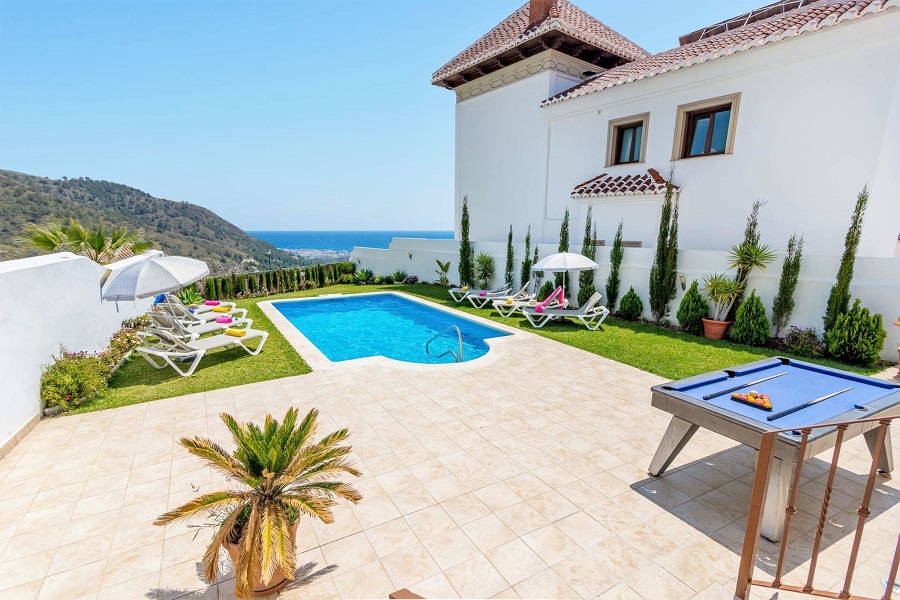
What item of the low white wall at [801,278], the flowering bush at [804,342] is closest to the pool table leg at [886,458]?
the flowering bush at [804,342]

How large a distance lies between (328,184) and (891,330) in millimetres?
63486

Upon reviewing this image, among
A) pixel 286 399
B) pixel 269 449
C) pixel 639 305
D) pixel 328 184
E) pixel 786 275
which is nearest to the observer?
pixel 269 449

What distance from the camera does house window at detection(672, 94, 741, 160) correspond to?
11906mm

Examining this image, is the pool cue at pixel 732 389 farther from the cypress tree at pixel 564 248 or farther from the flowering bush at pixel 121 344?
the flowering bush at pixel 121 344

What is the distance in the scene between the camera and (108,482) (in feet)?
14.3

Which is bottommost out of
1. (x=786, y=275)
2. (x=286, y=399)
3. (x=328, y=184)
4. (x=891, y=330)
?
(x=286, y=399)

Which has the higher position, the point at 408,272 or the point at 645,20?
the point at 645,20

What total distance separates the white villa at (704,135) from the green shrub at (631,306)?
1.00 ft

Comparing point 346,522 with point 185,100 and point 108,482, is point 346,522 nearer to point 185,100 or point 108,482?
point 108,482

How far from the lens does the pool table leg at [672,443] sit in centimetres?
409

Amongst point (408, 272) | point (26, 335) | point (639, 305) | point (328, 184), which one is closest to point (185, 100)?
point (408, 272)

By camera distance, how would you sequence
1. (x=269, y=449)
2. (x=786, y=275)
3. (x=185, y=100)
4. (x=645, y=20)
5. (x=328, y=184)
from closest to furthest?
(x=269, y=449) → (x=786, y=275) → (x=645, y=20) → (x=185, y=100) → (x=328, y=184)

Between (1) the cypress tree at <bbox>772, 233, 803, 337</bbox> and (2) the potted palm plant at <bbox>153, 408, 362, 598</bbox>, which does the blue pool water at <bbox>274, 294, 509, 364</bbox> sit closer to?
(1) the cypress tree at <bbox>772, 233, 803, 337</bbox>

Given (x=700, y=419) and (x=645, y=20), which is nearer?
(x=700, y=419)
